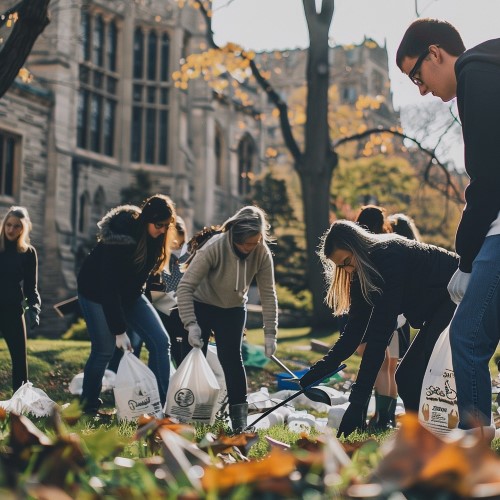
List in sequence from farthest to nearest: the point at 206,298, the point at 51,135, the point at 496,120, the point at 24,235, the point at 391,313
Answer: the point at 51,135, the point at 24,235, the point at 206,298, the point at 391,313, the point at 496,120

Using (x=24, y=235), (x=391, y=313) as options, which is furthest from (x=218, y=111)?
(x=391, y=313)

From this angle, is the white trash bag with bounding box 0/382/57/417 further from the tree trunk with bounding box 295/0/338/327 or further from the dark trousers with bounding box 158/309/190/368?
the tree trunk with bounding box 295/0/338/327

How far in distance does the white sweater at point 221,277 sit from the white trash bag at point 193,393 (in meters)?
0.31

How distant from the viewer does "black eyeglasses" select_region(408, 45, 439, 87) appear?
3742 millimetres

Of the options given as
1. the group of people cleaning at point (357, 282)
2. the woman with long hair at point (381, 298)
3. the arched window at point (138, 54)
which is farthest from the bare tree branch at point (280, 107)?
the arched window at point (138, 54)

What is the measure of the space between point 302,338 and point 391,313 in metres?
10.9

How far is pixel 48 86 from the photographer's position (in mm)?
28156

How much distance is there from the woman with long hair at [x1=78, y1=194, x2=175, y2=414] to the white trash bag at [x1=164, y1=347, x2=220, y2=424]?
62 cm

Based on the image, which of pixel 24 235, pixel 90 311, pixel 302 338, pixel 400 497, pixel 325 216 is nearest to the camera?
pixel 400 497

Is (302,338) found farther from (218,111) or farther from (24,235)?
(218,111)

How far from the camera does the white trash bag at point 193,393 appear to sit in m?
6.17

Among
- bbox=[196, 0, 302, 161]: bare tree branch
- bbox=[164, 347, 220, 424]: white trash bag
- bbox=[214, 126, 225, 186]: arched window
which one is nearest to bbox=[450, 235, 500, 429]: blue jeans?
bbox=[164, 347, 220, 424]: white trash bag

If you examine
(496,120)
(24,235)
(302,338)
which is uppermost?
(496,120)

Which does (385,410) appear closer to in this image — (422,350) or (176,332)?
(422,350)
